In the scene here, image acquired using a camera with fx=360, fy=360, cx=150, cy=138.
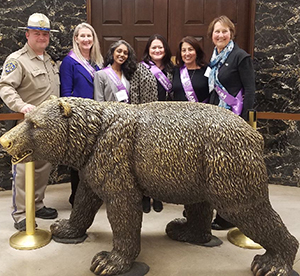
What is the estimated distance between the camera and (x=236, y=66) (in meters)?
3.22

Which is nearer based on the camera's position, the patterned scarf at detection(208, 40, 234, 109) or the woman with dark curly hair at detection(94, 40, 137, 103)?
the patterned scarf at detection(208, 40, 234, 109)

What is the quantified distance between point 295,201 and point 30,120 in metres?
3.23

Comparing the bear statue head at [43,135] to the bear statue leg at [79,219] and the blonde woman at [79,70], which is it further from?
the blonde woman at [79,70]

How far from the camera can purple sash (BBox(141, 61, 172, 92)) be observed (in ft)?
11.8

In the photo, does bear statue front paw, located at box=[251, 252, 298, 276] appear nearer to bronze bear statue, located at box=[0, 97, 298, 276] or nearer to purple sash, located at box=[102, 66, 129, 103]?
bronze bear statue, located at box=[0, 97, 298, 276]

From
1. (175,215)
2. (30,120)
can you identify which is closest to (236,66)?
(175,215)

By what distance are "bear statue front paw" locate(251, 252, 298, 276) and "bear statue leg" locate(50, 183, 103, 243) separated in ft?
4.19

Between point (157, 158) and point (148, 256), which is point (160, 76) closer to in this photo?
point (157, 158)

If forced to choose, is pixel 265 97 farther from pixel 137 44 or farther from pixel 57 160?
pixel 57 160

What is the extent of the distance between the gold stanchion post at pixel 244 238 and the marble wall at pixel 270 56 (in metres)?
2.04

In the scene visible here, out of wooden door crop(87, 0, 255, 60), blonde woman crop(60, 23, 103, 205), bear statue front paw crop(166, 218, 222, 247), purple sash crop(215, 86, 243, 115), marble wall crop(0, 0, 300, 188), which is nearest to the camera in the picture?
bear statue front paw crop(166, 218, 222, 247)

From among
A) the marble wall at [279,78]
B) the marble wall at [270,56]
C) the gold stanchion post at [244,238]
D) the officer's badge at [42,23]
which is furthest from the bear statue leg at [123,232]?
the marble wall at [279,78]

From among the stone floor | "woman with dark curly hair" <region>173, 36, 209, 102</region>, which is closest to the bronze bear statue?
the stone floor

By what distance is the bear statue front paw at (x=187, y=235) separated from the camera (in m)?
2.97
